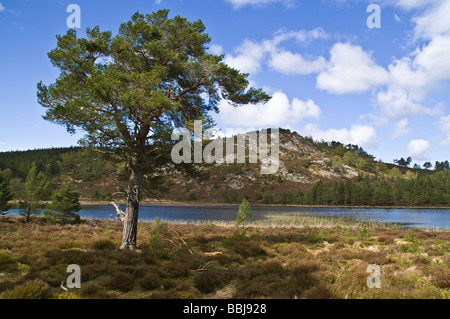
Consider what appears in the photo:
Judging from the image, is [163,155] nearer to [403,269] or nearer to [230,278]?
[230,278]

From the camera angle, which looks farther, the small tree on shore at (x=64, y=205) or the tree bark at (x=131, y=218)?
the small tree on shore at (x=64, y=205)

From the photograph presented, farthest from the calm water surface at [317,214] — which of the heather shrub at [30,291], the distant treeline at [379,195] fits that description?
the distant treeline at [379,195]

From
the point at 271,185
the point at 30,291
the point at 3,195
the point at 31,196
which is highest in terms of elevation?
the point at 3,195

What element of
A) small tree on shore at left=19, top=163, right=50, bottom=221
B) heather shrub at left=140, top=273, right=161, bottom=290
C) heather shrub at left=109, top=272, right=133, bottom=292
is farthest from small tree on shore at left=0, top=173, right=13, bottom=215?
heather shrub at left=140, top=273, right=161, bottom=290

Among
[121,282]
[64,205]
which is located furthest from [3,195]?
[121,282]

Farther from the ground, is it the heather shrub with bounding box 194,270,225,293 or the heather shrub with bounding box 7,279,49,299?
the heather shrub with bounding box 7,279,49,299

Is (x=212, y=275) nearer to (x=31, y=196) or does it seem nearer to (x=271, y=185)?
(x=31, y=196)

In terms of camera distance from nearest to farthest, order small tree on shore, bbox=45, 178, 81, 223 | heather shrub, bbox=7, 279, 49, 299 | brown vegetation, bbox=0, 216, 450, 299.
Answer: heather shrub, bbox=7, 279, 49, 299
brown vegetation, bbox=0, 216, 450, 299
small tree on shore, bbox=45, 178, 81, 223

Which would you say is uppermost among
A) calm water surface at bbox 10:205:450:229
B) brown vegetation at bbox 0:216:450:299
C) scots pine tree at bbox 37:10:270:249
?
scots pine tree at bbox 37:10:270:249

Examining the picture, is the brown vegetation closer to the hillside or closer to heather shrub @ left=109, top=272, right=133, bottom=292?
heather shrub @ left=109, top=272, right=133, bottom=292

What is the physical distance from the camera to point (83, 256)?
33.0 ft

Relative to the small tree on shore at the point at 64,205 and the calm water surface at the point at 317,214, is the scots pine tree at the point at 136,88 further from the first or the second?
the calm water surface at the point at 317,214

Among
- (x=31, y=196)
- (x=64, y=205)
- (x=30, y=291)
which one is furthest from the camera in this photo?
(x=31, y=196)
